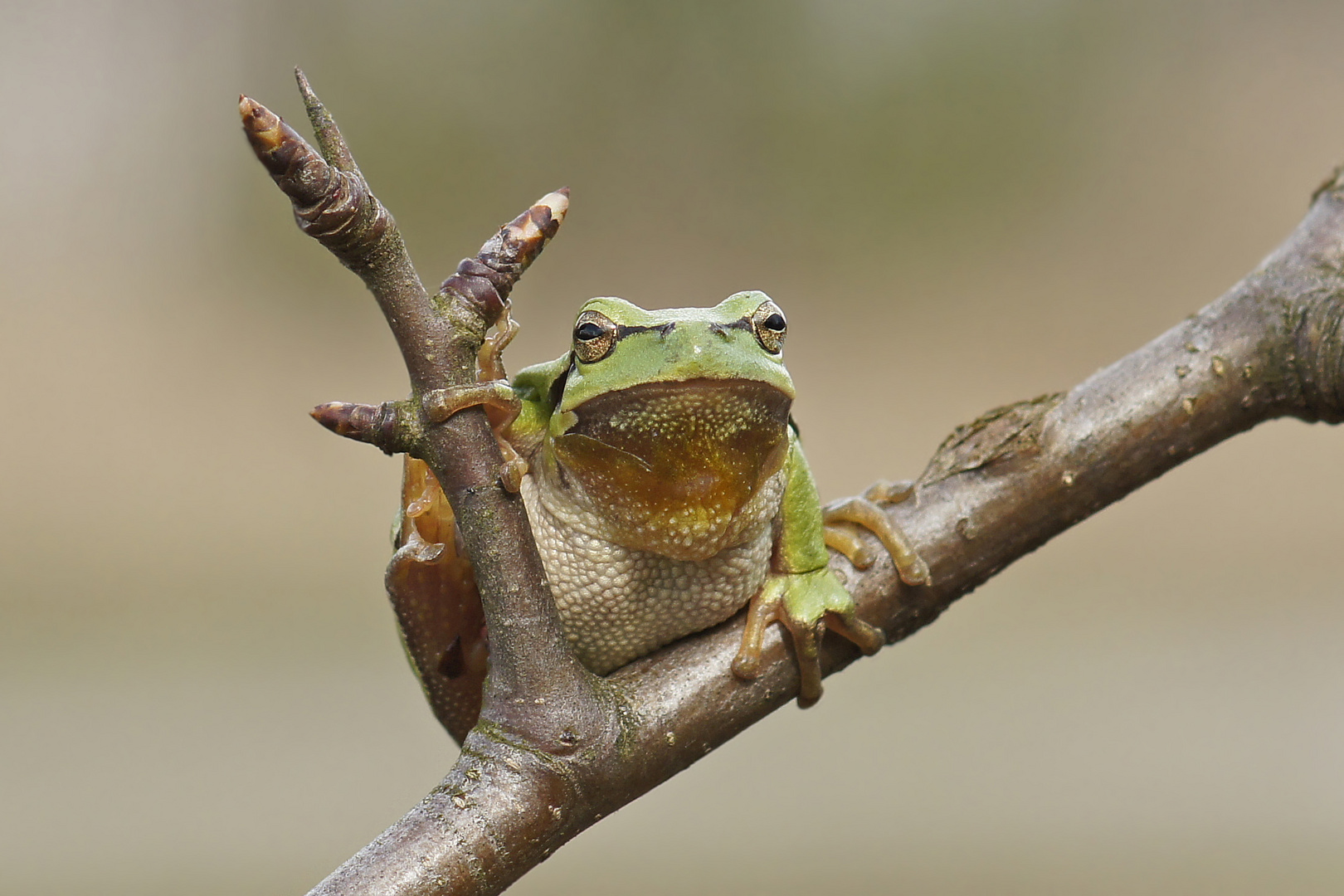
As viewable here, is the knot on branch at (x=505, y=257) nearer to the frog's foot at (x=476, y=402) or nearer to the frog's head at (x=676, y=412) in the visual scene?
the frog's foot at (x=476, y=402)

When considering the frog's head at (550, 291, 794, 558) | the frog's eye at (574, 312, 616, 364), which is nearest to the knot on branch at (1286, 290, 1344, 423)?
the frog's head at (550, 291, 794, 558)

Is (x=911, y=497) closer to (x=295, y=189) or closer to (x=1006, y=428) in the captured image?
(x=1006, y=428)

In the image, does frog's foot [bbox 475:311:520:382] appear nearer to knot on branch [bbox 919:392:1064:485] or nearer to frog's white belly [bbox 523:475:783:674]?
frog's white belly [bbox 523:475:783:674]

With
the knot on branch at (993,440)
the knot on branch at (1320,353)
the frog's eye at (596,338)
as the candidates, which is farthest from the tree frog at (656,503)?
the knot on branch at (1320,353)

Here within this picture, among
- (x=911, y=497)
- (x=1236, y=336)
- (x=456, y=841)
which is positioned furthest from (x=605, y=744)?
(x=1236, y=336)

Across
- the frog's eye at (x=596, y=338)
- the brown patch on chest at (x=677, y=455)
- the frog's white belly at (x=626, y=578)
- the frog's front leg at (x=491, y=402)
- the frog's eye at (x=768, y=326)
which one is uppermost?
the frog's eye at (x=596, y=338)

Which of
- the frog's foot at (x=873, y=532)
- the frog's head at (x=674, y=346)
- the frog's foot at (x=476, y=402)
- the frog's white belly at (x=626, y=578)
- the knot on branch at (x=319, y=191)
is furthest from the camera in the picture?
the frog's foot at (x=873, y=532)

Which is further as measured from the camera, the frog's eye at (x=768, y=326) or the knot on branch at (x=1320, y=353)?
the knot on branch at (x=1320, y=353)

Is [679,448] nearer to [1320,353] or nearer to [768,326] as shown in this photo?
[768,326]
